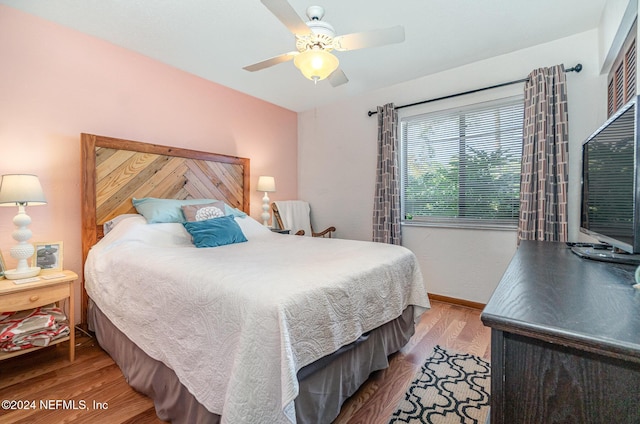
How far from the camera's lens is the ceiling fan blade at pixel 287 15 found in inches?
60.2

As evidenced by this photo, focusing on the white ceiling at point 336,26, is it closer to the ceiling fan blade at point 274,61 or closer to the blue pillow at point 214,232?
the ceiling fan blade at point 274,61

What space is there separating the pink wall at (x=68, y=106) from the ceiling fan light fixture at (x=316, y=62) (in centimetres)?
189

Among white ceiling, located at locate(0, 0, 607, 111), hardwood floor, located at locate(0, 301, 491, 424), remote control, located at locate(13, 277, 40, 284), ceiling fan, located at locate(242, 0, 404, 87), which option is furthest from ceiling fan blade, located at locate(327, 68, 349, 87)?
remote control, located at locate(13, 277, 40, 284)

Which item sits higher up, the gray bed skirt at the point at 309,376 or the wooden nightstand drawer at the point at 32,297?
the wooden nightstand drawer at the point at 32,297

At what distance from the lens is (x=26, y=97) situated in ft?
7.27

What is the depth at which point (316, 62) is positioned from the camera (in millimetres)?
1811

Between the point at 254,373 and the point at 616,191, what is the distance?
1549 mm

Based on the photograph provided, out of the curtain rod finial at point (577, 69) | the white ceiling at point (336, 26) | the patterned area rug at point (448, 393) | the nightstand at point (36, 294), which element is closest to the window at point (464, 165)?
the curtain rod finial at point (577, 69)

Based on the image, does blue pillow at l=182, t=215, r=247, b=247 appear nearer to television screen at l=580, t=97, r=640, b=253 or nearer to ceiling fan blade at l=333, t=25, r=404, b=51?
ceiling fan blade at l=333, t=25, r=404, b=51

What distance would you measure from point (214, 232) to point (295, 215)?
1838 mm

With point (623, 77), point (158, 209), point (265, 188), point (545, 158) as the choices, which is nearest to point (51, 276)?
point (158, 209)

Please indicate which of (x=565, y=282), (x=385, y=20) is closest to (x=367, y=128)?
(x=385, y=20)

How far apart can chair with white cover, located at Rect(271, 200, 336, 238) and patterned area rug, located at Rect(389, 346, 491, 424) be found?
230cm

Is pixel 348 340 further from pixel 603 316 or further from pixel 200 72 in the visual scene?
pixel 200 72
